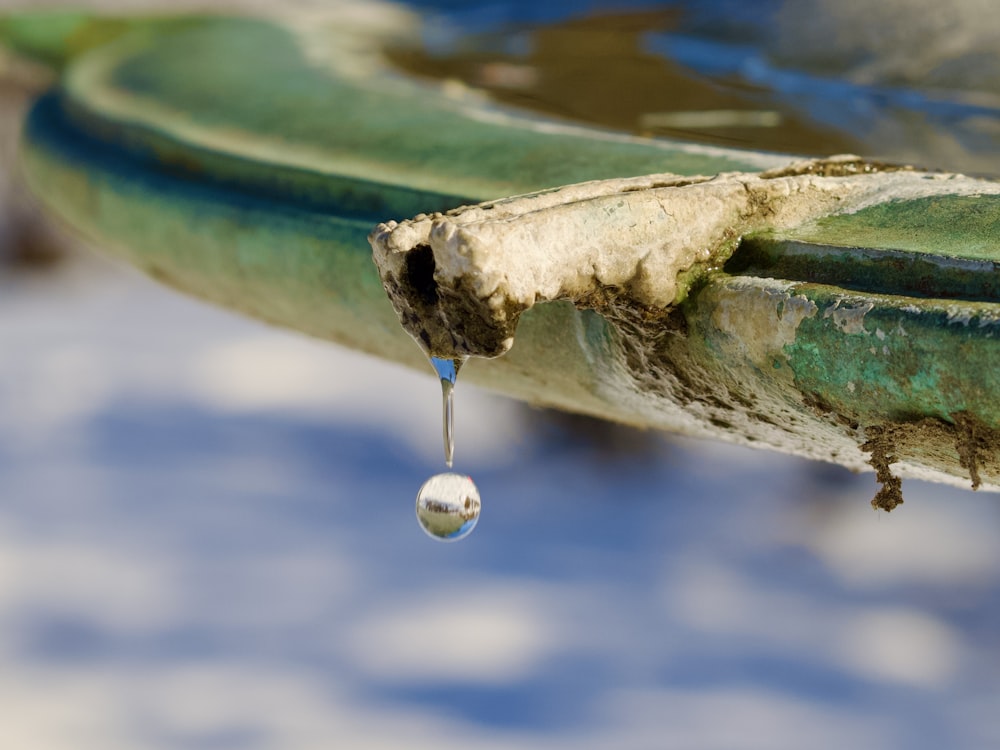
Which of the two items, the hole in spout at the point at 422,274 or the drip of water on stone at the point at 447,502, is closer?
the hole in spout at the point at 422,274

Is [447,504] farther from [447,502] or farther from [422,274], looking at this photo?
[422,274]

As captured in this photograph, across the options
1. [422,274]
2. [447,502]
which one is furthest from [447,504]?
[422,274]

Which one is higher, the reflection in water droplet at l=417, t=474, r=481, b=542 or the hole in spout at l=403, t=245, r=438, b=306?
the hole in spout at l=403, t=245, r=438, b=306

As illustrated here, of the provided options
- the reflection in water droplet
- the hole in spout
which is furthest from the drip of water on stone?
the hole in spout

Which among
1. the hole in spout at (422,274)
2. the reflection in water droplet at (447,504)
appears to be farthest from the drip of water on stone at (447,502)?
the hole in spout at (422,274)

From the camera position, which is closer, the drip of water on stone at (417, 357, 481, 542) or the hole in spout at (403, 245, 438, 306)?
the hole in spout at (403, 245, 438, 306)

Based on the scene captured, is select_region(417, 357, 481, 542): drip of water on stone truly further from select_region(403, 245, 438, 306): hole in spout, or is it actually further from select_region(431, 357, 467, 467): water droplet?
select_region(403, 245, 438, 306): hole in spout

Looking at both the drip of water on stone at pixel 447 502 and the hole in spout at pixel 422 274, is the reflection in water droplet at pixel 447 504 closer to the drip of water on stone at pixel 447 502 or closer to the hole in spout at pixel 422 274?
the drip of water on stone at pixel 447 502

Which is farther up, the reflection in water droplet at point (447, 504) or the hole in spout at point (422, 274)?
the hole in spout at point (422, 274)
